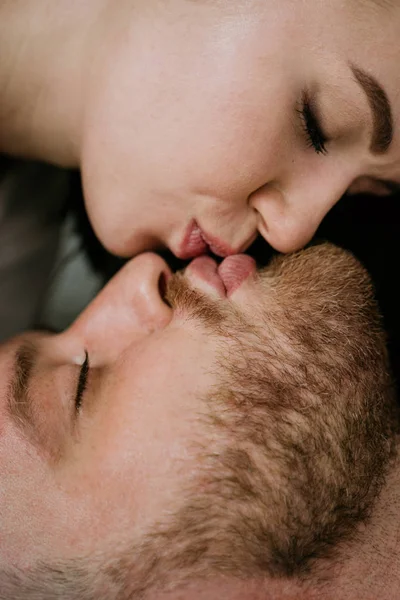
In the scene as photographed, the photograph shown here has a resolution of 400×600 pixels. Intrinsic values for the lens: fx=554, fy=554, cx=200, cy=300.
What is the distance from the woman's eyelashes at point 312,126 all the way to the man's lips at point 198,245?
249mm

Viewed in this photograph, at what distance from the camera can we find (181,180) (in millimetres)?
966

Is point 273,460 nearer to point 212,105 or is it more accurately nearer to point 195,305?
point 195,305

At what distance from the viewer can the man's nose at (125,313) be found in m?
0.99

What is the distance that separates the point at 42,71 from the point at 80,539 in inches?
34.1

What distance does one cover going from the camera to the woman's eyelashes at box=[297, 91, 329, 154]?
90 centimetres

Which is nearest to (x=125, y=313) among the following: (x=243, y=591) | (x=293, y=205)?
(x=293, y=205)

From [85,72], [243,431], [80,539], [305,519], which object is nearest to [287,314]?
[243,431]

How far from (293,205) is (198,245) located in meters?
0.22

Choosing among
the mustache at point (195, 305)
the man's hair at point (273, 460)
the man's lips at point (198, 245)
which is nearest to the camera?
the man's hair at point (273, 460)

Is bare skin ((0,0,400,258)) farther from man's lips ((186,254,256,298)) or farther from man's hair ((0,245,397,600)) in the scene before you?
man's hair ((0,245,397,600))

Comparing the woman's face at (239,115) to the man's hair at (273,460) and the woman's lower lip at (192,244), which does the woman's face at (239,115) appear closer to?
the woman's lower lip at (192,244)

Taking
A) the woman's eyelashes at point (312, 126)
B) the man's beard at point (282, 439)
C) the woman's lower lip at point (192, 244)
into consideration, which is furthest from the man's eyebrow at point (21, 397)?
the woman's eyelashes at point (312, 126)

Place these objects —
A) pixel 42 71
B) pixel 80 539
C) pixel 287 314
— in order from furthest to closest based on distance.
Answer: pixel 42 71 → pixel 287 314 → pixel 80 539

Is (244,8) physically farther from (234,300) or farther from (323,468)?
(323,468)
